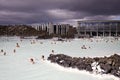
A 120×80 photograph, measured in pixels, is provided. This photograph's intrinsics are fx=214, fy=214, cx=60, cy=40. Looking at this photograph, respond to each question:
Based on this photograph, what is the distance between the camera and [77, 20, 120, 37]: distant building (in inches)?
4210

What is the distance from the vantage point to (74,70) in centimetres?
1497

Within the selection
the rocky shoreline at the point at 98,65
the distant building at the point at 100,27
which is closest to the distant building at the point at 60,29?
the distant building at the point at 100,27

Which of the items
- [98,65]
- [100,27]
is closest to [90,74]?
[98,65]

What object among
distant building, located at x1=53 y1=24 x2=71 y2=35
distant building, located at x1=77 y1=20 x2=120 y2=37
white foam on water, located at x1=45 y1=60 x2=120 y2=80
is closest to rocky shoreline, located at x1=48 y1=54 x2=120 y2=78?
white foam on water, located at x1=45 y1=60 x2=120 y2=80

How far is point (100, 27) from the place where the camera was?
357ft

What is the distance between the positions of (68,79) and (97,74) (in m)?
2.19

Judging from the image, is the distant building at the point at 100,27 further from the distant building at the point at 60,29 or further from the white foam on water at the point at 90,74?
the white foam on water at the point at 90,74

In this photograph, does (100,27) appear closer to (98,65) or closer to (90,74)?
(98,65)

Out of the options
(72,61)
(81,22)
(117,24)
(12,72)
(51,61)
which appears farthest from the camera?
(81,22)

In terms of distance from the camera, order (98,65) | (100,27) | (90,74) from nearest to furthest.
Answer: (90,74) → (98,65) → (100,27)

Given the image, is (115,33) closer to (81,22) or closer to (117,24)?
(117,24)

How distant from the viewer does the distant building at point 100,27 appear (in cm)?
10694

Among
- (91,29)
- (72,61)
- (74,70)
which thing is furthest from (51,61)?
(91,29)

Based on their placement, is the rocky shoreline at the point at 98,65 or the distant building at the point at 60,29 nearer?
the rocky shoreline at the point at 98,65
